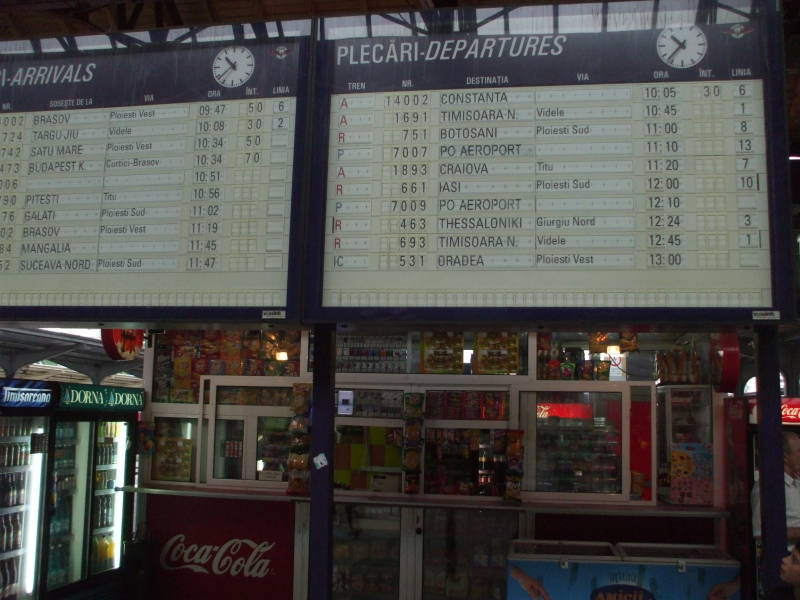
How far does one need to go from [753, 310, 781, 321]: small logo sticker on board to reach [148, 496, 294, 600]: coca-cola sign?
479 cm

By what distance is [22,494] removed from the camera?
22.0 ft

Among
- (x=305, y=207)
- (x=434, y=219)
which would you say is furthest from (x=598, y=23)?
(x=305, y=207)

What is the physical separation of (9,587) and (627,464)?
18.2 ft

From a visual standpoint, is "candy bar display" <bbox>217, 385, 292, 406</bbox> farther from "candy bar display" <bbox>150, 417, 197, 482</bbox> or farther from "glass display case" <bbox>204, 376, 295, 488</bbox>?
"candy bar display" <bbox>150, 417, 197, 482</bbox>

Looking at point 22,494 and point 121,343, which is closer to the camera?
point 22,494

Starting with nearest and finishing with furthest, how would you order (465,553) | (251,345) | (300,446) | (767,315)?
1. (767,315)
2. (300,446)
3. (465,553)
4. (251,345)

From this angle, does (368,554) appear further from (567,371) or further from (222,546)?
(567,371)

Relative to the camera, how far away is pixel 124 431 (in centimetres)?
764

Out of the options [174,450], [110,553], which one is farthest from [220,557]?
[110,553]

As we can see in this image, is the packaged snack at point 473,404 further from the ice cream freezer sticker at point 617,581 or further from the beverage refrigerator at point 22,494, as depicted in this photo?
the beverage refrigerator at point 22,494

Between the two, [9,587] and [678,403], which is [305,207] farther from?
[9,587]

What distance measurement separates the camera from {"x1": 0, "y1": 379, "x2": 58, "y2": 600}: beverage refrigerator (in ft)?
20.9

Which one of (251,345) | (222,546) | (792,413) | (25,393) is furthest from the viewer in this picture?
(251,345)

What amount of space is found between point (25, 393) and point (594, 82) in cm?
499
